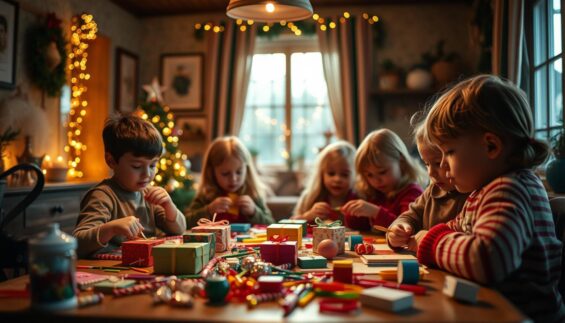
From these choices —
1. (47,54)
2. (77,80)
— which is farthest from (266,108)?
(47,54)

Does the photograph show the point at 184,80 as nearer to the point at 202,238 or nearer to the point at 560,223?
the point at 202,238

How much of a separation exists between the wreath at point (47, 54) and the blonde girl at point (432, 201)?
3608mm

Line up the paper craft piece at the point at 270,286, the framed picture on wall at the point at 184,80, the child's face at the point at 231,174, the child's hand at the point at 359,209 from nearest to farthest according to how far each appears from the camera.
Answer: the paper craft piece at the point at 270,286 < the child's hand at the point at 359,209 < the child's face at the point at 231,174 < the framed picture on wall at the point at 184,80

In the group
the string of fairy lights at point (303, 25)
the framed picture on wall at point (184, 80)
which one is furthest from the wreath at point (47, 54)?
the string of fairy lights at point (303, 25)

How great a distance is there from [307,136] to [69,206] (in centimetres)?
297

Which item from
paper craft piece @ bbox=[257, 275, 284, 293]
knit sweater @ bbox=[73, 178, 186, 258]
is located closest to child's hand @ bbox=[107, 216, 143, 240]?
knit sweater @ bbox=[73, 178, 186, 258]

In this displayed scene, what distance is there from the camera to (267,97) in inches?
245

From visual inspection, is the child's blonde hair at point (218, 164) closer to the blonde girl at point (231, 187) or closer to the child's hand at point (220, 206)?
the blonde girl at point (231, 187)

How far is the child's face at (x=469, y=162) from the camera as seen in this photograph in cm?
129

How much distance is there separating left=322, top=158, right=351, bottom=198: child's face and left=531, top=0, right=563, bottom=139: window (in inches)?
57.2

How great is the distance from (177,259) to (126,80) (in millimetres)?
5140

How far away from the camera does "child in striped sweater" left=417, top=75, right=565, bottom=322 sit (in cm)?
115

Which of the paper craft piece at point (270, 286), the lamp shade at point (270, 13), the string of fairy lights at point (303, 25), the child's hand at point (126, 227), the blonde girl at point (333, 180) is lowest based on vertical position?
the paper craft piece at point (270, 286)

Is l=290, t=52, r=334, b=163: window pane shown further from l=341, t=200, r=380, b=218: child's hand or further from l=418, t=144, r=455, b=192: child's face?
l=418, t=144, r=455, b=192: child's face
